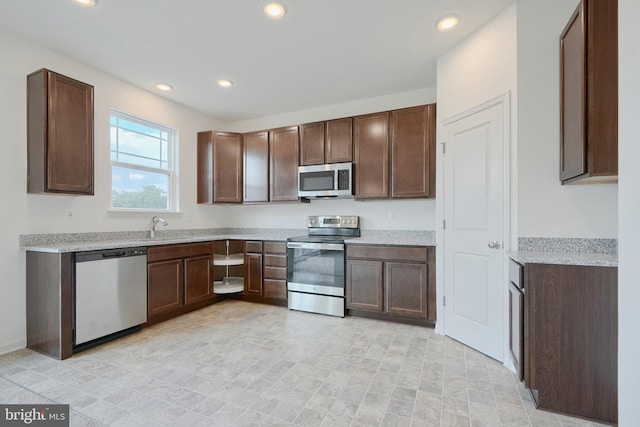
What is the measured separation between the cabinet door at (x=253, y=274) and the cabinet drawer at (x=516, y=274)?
2917 mm

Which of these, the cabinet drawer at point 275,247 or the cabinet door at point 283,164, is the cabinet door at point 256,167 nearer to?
the cabinet door at point 283,164

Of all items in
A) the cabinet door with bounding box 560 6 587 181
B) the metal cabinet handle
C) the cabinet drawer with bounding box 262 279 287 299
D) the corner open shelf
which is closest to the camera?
the cabinet door with bounding box 560 6 587 181

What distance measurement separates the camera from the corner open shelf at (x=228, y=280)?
13.1 feet

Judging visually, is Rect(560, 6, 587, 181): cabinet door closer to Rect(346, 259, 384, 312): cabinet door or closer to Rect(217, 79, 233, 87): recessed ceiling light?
Rect(346, 259, 384, 312): cabinet door

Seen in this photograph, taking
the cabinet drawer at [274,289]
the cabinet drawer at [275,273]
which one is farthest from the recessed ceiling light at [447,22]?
the cabinet drawer at [274,289]

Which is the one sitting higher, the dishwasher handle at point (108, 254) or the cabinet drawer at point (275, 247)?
the dishwasher handle at point (108, 254)

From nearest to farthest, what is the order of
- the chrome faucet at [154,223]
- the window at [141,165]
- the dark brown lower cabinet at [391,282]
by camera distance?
the dark brown lower cabinet at [391,282]
the window at [141,165]
the chrome faucet at [154,223]

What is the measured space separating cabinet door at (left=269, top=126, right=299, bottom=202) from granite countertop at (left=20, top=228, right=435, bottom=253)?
65 centimetres

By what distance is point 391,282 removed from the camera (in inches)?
128

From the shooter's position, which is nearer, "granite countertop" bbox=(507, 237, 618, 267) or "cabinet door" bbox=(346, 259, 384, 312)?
"granite countertop" bbox=(507, 237, 618, 267)

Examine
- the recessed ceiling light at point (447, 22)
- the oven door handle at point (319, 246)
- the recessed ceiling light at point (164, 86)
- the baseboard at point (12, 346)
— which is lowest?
the baseboard at point (12, 346)

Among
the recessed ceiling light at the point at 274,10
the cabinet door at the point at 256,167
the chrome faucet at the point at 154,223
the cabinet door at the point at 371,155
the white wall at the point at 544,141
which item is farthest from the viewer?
the cabinet door at the point at 256,167

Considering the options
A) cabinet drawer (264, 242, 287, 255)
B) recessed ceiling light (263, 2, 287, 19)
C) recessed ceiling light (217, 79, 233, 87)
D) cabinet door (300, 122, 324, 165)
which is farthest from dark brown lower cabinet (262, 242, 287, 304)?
recessed ceiling light (263, 2, 287, 19)

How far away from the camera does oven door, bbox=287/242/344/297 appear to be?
11.5ft
